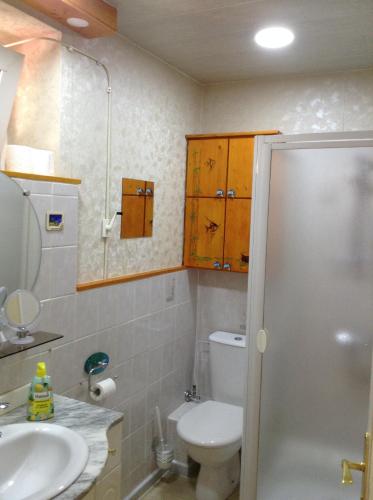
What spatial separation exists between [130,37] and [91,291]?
131 centimetres

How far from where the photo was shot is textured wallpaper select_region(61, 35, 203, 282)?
2.08 meters

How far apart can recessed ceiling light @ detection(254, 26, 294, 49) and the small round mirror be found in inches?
64.1

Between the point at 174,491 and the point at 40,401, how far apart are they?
59.5 inches

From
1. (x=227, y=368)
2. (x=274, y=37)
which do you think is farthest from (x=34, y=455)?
(x=274, y=37)

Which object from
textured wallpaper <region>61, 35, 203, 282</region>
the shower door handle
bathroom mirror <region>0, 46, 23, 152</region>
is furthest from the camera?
textured wallpaper <region>61, 35, 203, 282</region>

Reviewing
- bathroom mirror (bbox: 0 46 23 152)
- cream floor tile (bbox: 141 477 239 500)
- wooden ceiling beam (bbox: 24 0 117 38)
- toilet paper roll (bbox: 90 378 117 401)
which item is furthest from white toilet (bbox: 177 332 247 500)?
wooden ceiling beam (bbox: 24 0 117 38)

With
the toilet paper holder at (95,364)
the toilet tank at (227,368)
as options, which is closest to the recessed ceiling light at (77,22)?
the toilet paper holder at (95,364)

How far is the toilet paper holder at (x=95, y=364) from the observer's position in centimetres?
218

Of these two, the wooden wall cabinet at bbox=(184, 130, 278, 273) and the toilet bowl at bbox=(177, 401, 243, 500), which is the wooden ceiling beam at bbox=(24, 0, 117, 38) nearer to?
the wooden wall cabinet at bbox=(184, 130, 278, 273)

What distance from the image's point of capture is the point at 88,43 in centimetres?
210

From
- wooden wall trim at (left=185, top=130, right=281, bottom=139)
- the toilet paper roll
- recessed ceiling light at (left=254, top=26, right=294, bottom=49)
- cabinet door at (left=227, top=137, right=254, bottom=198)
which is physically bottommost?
the toilet paper roll

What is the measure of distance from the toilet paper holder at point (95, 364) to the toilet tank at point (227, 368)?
983 millimetres

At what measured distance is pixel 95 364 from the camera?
86.7 inches

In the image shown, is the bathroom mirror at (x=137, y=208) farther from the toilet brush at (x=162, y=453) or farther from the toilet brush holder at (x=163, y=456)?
the toilet brush holder at (x=163, y=456)
